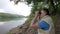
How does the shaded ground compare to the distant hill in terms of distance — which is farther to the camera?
the distant hill

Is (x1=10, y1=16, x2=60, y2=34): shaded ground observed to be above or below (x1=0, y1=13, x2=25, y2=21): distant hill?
below

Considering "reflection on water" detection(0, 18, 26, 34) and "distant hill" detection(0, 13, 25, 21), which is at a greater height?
"distant hill" detection(0, 13, 25, 21)

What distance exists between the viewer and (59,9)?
6.77m


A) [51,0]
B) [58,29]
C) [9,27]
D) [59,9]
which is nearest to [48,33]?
[51,0]

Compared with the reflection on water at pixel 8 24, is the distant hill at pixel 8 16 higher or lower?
higher

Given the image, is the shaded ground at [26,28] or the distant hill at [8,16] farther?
the distant hill at [8,16]

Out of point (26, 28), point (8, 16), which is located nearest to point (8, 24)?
point (8, 16)

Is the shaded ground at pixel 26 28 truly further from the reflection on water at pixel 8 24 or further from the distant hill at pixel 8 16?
the distant hill at pixel 8 16

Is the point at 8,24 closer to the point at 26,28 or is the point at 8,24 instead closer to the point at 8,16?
the point at 8,16

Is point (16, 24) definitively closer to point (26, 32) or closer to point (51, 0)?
point (26, 32)

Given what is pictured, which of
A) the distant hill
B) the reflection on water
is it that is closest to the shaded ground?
the reflection on water

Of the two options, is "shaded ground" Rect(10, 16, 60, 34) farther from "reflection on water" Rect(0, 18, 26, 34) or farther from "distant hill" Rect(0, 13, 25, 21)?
"distant hill" Rect(0, 13, 25, 21)

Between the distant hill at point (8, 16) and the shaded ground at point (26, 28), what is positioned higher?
the distant hill at point (8, 16)

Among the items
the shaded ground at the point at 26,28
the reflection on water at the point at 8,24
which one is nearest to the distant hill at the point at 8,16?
the reflection on water at the point at 8,24
